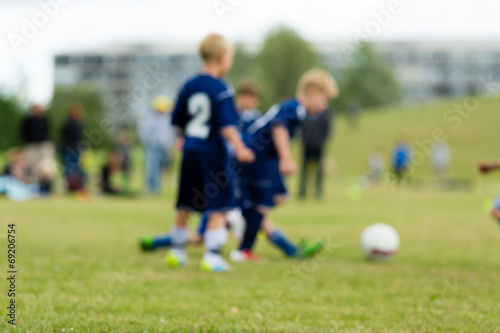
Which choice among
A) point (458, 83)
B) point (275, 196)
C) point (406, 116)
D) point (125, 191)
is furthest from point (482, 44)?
point (275, 196)

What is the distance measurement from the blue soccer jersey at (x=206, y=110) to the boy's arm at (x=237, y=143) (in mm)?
53

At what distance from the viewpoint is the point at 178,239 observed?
5844 millimetres

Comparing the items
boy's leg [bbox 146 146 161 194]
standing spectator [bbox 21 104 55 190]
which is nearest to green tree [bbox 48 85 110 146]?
standing spectator [bbox 21 104 55 190]

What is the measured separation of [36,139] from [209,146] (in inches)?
470

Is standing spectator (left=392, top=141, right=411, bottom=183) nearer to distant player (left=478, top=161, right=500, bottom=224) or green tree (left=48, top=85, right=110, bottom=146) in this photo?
distant player (left=478, top=161, right=500, bottom=224)

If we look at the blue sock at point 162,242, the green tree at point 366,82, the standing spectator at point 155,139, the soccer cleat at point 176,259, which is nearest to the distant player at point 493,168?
the soccer cleat at point 176,259

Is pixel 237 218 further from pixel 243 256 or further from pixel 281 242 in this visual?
pixel 243 256

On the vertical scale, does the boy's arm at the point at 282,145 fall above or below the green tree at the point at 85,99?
below

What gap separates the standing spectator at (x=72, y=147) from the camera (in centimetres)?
1728

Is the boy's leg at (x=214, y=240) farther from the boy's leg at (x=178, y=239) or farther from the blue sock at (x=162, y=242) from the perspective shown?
the blue sock at (x=162, y=242)

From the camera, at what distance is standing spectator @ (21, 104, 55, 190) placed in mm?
16188

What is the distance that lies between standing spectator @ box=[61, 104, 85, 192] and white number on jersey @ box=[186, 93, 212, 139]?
12.0 meters

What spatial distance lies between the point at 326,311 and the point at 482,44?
439 ft

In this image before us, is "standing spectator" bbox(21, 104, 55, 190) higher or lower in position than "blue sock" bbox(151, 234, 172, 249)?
higher
